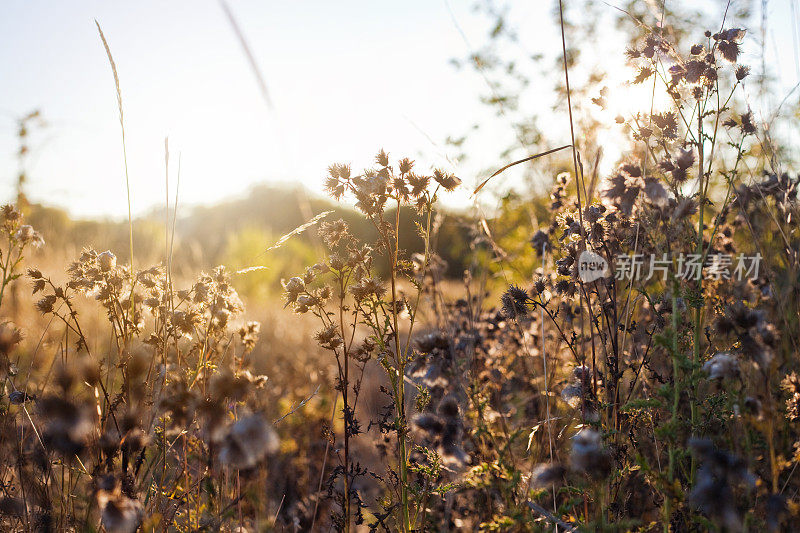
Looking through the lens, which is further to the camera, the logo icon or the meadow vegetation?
the logo icon

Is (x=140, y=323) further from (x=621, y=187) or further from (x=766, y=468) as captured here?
(x=766, y=468)

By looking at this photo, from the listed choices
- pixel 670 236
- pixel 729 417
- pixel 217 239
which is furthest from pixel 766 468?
pixel 217 239

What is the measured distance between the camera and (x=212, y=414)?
1.05 metres

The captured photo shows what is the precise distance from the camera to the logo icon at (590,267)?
6.51ft

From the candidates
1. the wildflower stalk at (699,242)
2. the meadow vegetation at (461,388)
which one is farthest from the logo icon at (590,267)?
the wildflower stalk at (699,242)

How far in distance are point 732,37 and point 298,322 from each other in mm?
5308

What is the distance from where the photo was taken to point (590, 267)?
205cm

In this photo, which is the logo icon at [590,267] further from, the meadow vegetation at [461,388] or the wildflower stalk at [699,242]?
the wildflower stalk at [699,242]

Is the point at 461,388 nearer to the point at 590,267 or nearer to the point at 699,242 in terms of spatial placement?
the point at 590,267

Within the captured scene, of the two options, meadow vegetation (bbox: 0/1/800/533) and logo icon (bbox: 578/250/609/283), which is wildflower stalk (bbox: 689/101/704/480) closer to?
meadow vegetation (bbox: 0/1/800/533)

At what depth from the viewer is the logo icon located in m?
1.99

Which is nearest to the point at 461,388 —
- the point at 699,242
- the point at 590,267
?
the point at 590,267

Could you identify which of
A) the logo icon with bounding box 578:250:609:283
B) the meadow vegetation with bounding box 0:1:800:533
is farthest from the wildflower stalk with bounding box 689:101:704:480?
the logo icon with bounding box 578:250:609:283

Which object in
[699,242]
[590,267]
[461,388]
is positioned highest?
[699,242]
